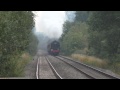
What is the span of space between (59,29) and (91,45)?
49987 millimetres

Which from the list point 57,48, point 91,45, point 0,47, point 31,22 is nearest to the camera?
point 0,47

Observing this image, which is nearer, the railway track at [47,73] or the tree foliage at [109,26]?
the railway track at [47,73]

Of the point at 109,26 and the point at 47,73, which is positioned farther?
the point at 109,26

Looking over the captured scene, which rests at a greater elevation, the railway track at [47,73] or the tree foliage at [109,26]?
the tree foliage at [109,26]

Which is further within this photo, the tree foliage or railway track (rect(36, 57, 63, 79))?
the tree foliage

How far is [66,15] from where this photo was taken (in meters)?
89.6

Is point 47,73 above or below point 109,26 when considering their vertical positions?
below

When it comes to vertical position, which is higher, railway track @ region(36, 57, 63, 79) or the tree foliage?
the tree foliage

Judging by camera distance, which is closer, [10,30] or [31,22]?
[10,30]
